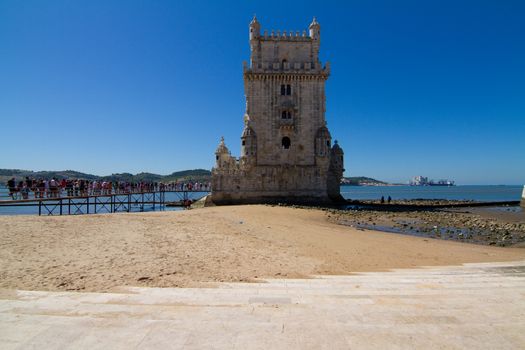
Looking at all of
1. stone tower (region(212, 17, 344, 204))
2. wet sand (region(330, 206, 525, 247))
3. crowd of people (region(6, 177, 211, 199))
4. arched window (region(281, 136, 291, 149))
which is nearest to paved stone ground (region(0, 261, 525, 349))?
wet sand (region(330, 206, 525, 247))

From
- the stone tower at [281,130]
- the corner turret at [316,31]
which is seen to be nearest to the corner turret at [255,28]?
the stone tower at [281,130]

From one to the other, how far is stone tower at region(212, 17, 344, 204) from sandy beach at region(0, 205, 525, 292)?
19.2 m

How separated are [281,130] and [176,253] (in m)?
28.3

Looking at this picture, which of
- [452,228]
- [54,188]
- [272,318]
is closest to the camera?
[272,318]

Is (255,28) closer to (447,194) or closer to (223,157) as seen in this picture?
(223,157)

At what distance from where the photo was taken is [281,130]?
37.4 meters

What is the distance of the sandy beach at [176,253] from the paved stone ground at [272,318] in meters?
1.83

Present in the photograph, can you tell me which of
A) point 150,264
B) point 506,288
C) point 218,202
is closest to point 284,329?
point 506,288

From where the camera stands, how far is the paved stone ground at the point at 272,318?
12.1ft

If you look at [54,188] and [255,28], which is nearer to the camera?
[54,188]

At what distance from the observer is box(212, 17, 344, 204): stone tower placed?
36.7m

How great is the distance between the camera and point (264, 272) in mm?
8719

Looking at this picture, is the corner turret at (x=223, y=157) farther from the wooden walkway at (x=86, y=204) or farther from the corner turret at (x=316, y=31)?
the corner turret at (x=316, y=31)

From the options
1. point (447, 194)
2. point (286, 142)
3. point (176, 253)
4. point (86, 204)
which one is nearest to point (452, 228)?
point (286, 142)
